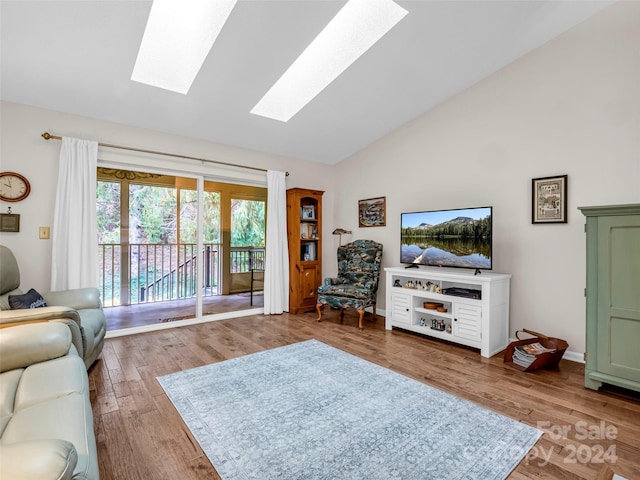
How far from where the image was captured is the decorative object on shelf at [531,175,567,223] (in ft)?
9.72

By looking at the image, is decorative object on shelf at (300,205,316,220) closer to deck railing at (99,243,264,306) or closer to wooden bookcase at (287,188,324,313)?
wooden bookcase at (287,188,324,313)

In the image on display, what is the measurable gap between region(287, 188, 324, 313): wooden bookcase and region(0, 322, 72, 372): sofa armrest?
3.20m

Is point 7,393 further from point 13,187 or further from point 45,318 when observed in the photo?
point 13,187

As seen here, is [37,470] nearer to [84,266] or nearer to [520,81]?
[84,266]

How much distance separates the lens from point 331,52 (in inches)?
128

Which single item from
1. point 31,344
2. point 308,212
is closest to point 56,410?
point 31,344

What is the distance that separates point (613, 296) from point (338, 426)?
6.95 ft

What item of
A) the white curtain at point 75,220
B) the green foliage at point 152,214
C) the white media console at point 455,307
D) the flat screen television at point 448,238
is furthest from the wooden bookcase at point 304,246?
the white curtain at point 75,220

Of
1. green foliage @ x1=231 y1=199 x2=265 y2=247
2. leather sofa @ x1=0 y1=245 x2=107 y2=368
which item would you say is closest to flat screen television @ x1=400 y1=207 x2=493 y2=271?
green foliage @ x1=231 y1=199 x2=265 y2=247

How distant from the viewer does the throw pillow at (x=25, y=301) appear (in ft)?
7.90

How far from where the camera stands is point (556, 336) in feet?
9.99

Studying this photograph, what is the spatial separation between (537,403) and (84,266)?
163 inches

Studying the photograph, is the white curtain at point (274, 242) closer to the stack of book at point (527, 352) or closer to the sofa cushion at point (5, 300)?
the sofa cushion at point (5, 300)

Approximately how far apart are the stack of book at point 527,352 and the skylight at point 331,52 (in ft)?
9.89
